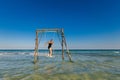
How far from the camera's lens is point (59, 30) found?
18.2 m

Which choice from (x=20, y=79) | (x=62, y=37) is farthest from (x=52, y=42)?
(x=20, y=79)

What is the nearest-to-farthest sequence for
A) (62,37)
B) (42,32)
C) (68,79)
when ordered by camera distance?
(68,79)
(42,32)
(62,37)

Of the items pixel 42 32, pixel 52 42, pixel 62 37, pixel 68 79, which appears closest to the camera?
pixel 68 79

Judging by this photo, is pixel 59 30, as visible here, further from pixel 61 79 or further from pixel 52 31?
pixel 61 79

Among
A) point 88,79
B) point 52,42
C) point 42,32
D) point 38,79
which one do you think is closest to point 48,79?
point 38,79

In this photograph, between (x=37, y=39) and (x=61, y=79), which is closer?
(x=61, y=79)

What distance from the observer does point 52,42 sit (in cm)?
2270

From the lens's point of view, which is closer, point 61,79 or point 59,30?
point 61,79

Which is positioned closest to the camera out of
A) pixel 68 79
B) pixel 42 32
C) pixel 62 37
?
pixel 68 79

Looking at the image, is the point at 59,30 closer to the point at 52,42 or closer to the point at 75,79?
the point at 52,42

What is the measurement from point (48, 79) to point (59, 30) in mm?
10887

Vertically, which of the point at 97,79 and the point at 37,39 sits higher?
the point at 37,39

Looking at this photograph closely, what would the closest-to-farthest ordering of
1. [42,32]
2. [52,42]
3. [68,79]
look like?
[68,79], [42,32], [52,42]

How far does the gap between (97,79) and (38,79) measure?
3134 mm
